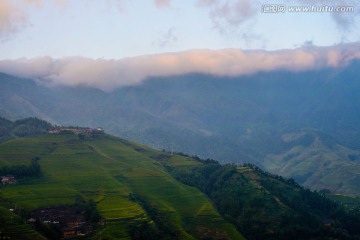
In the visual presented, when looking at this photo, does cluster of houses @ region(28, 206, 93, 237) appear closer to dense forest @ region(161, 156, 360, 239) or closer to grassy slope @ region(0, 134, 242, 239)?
grassy slope @ region(0, 134, 242, 239)

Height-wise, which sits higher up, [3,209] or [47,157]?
[47,157]

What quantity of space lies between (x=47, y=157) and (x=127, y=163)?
2447cm

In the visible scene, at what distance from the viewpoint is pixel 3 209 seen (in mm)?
89688

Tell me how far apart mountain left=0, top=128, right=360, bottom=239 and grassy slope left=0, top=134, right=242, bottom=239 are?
0.21 m

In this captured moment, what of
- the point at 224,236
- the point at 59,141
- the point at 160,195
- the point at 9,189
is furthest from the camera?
the point at 59,141

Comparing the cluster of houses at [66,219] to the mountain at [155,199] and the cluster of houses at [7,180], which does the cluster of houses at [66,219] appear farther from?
the cluster of houses at [7,180]

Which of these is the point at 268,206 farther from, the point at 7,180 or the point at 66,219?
the point at 7,180

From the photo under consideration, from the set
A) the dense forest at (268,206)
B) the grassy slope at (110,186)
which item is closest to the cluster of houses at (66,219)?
the grassy slope at (110,186)

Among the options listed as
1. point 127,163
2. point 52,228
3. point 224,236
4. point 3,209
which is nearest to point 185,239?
point 224,236

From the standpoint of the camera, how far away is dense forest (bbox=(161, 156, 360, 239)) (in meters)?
112

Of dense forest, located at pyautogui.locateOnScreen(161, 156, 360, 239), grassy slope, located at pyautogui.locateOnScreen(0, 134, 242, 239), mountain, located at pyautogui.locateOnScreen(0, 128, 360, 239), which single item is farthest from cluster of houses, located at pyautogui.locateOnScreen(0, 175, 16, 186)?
dense forest, located at pyautogui.locateOnScreen(161, 156, 360, 239)

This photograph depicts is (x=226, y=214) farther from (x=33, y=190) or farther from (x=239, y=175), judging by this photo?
(x=33, y=190)

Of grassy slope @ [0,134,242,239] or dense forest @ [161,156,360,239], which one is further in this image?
dense forest @ [161,156,360,239]

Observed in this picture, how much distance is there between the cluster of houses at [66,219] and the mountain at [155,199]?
2.13ft
